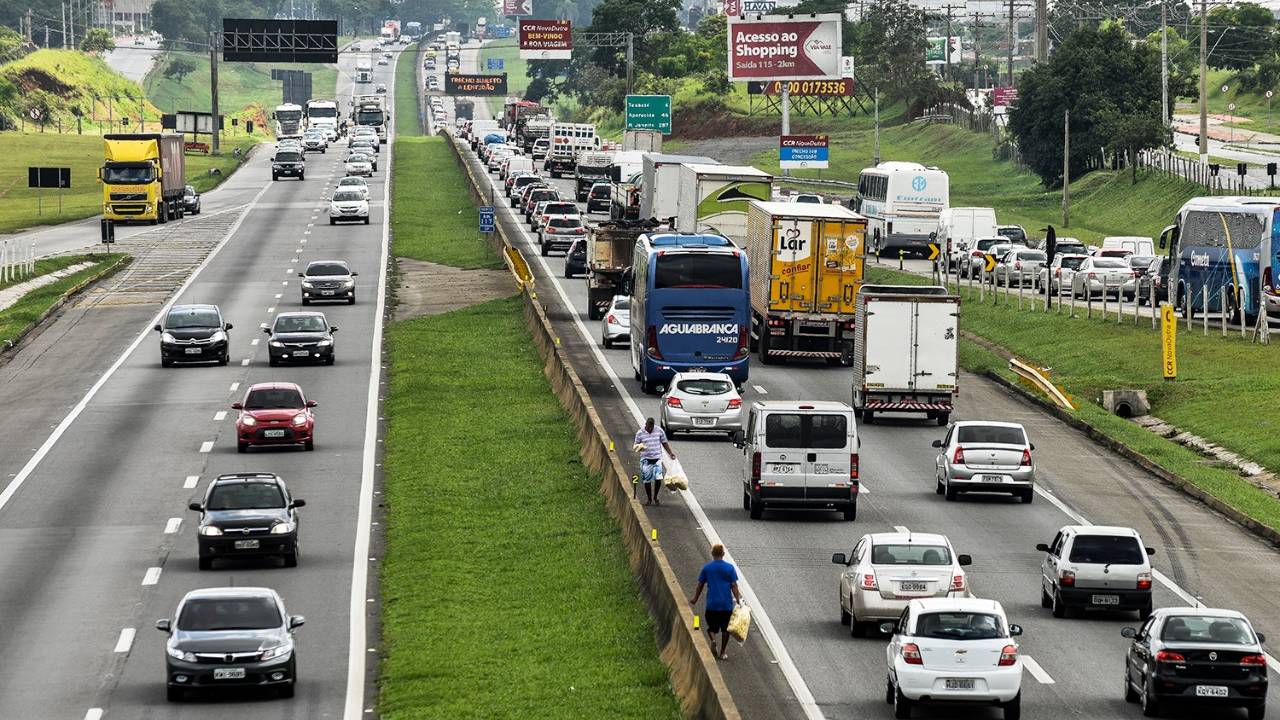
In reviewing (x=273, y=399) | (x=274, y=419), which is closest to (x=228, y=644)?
(x=274, y=419)

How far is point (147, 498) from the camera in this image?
142 ft

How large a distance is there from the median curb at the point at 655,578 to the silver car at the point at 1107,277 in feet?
87.7

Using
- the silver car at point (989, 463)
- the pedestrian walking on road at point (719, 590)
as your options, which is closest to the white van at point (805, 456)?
the silver car at point (989, 463)

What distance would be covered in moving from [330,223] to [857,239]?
53414 millimetres

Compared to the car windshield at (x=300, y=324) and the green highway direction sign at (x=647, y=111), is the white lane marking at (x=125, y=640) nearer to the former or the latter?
the car windshield at (x=300, y=324)

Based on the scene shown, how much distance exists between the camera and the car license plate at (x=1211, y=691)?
24.9 meters

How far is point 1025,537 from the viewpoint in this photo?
38.4m

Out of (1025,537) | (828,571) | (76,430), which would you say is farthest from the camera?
(76,430)

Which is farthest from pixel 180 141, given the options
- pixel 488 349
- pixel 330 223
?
pixel 488 349

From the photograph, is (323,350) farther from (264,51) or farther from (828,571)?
(264,51)

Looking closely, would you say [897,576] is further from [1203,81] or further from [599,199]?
[599,199]

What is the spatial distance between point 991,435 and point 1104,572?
11090mm

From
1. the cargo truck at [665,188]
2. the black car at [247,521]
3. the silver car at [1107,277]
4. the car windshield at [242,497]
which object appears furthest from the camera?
the cargo truck at [665,188]

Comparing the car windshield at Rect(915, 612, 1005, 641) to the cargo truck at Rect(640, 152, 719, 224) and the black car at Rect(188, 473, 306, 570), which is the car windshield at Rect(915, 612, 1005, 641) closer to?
the black car at Rect(188, 473, 306, 570)
